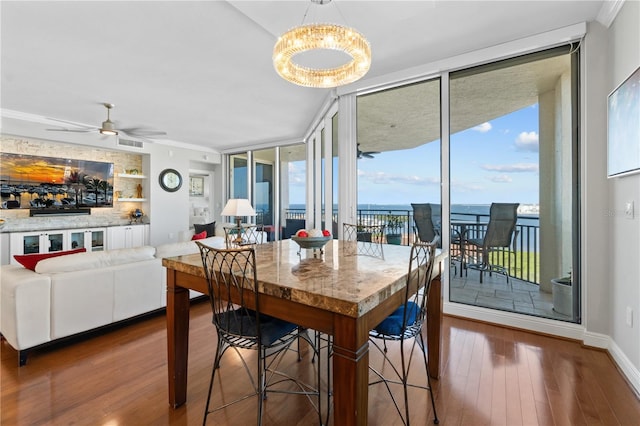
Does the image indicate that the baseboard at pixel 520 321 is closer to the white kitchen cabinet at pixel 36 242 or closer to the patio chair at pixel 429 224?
the patio chair at pixel 429 224

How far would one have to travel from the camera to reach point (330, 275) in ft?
4.73

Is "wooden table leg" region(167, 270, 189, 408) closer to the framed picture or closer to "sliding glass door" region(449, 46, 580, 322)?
"sliding glass door" region(449, 46, 580, 322)

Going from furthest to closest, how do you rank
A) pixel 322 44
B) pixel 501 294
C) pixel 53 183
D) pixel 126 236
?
1. pixel 126 236
2. pixel 53 183
3. pixel 501 294
4. pixel 322 44

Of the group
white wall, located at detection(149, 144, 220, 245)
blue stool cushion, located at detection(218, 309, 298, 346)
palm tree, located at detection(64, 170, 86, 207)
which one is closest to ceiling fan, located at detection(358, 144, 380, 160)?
blue stool cushion, located at detection(218, 309, 298, 346)

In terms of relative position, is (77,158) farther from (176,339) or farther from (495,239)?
(495,239)

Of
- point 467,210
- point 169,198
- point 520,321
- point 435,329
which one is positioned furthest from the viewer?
point 169,198

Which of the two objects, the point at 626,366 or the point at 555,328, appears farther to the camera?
the point at 555,328

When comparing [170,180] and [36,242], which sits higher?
[170,180]

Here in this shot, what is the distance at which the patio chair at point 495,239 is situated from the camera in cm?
301

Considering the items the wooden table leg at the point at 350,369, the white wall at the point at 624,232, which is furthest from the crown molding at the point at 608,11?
the wooden table leg at the point at 350,369

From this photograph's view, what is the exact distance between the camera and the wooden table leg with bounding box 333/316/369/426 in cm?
108

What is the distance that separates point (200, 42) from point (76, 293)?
95.5 inches

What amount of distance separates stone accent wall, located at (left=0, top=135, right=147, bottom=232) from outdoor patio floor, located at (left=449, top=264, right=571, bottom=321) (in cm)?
650

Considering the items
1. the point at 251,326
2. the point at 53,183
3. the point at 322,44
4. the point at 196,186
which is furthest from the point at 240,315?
the point at 196,186
